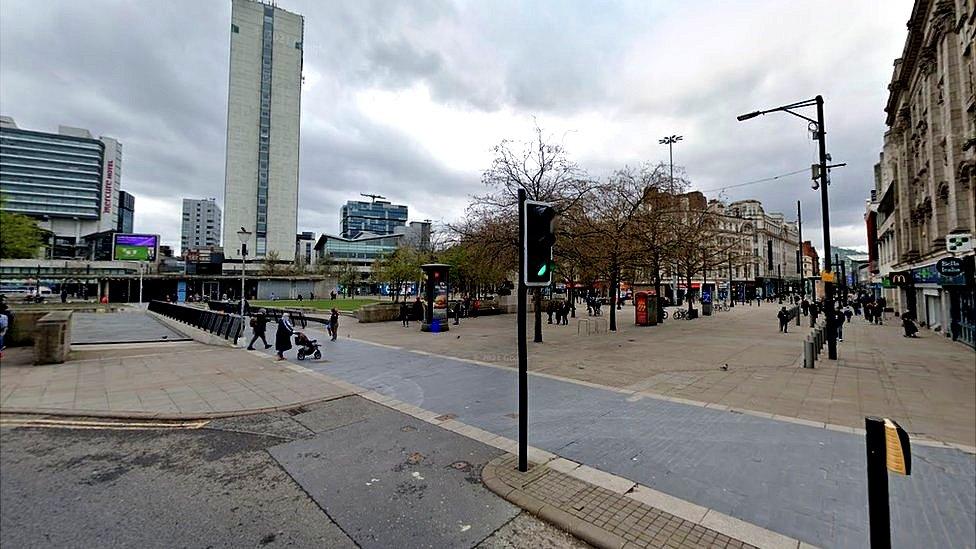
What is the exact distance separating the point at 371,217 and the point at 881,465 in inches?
6385

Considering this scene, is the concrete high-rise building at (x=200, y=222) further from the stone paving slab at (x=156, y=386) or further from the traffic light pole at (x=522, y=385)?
the traffic light pole at (x=522, y=385)

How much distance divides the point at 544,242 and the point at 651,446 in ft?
10.2

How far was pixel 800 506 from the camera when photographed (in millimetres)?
3752

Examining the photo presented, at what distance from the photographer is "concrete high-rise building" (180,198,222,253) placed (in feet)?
596

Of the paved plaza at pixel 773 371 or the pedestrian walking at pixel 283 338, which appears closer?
the paved plaza at pixel 773 371

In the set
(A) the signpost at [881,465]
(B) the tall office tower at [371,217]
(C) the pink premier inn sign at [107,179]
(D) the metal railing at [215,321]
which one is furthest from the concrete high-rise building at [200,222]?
(A) the signpost at [881,465]

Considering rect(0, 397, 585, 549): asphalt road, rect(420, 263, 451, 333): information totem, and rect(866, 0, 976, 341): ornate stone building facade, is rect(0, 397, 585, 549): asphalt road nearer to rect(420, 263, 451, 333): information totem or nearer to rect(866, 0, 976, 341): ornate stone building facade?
rect(866, 0, 976, 341): ornate stone building facade

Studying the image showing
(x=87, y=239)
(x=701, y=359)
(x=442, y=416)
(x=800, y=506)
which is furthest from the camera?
(x=87, y=239)

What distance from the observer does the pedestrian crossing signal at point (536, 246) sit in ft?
15.1

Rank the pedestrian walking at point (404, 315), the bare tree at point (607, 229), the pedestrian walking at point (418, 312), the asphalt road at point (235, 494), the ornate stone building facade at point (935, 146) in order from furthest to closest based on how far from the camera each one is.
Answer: the pedestrian walking at point (418, 312) < the pedestrian walking at point (404, 315) < the bare tree at point (607, 229) < the ornate stone building facade at point (935, 146) < the asphalt road at point (235, 494)

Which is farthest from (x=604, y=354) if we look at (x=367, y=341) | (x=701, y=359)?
(x=367, y=341)

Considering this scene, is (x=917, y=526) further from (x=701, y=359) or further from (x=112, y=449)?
(x=701, y=359)

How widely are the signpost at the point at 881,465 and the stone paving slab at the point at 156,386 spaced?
5.83 m

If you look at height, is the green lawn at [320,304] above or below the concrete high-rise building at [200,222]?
below
